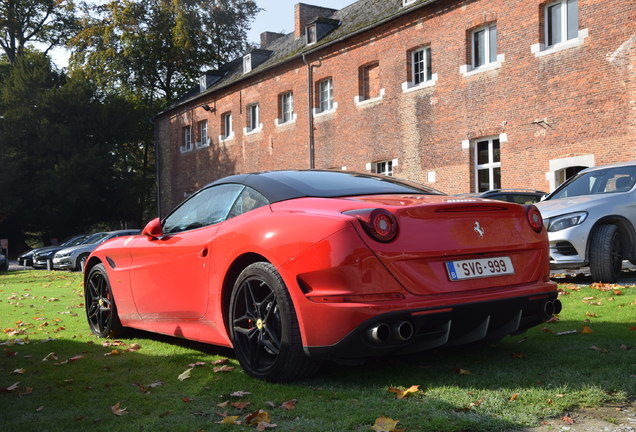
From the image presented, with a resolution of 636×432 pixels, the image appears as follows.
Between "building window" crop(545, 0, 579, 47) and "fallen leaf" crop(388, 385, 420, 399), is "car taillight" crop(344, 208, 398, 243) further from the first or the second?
"building window" crop(545, 0, 579, 47)

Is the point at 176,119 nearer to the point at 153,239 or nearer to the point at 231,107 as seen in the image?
the point at 231,107

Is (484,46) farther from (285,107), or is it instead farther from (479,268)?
(479,268)

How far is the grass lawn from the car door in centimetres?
39

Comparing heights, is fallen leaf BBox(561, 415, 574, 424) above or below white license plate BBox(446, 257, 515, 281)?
below

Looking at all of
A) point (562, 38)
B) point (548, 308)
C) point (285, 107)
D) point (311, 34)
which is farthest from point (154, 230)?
point (285, 107)

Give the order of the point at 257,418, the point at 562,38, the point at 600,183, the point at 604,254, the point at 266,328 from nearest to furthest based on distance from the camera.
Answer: the point at 257,418, the point at 266,328, the point at 604,254, the point at 600,183, the point at 562,38

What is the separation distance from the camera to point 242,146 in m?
32.6

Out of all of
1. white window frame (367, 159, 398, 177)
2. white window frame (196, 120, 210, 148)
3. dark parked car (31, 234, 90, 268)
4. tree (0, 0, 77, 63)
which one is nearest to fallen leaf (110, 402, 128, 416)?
white window frame (367, 159, 398, 177)

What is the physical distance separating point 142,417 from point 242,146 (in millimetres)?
29568

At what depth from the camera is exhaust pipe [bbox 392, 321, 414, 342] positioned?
3.51 m

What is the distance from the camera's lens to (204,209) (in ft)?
16.5

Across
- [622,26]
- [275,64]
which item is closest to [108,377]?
[622,26]

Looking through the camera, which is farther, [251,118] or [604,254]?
[251,118]

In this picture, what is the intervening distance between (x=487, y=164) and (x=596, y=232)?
1170 cm
